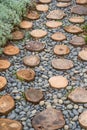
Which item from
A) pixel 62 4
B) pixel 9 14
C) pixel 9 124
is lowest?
pixel 9 124

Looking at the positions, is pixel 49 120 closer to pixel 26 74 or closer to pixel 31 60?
pixel 26 74

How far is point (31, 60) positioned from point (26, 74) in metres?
0.26

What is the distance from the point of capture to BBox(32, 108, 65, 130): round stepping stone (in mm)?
2354

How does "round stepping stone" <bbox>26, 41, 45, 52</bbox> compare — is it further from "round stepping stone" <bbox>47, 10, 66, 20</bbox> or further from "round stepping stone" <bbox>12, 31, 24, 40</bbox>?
"round stepping stone" <bbox>47, 10, 66, 20</bbox>

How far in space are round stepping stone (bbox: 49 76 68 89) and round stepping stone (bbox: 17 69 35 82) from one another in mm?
181

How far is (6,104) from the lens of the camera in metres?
2.56

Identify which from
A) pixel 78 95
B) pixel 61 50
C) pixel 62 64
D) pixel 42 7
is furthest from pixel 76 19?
pixel 78 95

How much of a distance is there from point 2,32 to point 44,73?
0.69 metres

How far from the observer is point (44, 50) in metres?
3.33

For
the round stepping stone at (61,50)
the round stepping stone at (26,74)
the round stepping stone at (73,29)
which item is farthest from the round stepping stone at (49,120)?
the round stepping stone at (73,29)

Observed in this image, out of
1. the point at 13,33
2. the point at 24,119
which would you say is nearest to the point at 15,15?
the point at 13,33

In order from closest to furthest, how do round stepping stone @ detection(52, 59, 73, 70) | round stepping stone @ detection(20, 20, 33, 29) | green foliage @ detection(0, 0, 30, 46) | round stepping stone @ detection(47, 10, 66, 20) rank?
round stepping stone @ detection(52, 59, 73, 70) < green foliage @ detection(0, 0, 30, 46) < round stepping stone @ detection(20, 20, 33, 29) < round stepping stone @ detection(47, 10, 66, 20)

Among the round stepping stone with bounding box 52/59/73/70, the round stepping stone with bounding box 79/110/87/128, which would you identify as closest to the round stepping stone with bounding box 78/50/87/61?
the round stepping stone with bounding box 52/59/73/70

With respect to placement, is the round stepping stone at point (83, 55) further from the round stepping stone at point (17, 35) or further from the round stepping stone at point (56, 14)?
the round stepping stone at point (56, 14)
